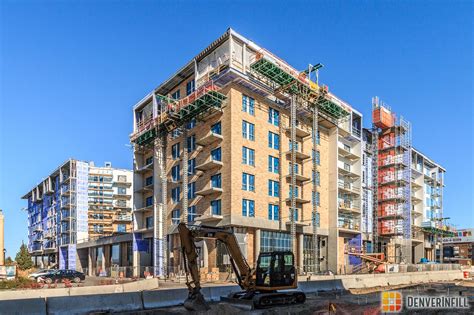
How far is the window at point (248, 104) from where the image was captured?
45.1 m

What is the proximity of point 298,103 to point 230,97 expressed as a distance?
10206 millimetres

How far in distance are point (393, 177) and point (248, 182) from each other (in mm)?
37823

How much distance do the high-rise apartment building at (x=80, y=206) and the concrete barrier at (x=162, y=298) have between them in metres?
60.3

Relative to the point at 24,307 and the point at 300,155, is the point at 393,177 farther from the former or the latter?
the point at 24,307

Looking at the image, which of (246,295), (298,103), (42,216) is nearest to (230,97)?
(298,103)

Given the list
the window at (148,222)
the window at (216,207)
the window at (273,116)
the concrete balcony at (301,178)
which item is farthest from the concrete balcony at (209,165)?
the window at (148,222)

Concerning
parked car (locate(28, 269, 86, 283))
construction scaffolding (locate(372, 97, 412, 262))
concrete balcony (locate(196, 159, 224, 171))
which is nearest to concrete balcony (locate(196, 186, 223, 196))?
concrete balcony (locate(196, 159, 224, 171))

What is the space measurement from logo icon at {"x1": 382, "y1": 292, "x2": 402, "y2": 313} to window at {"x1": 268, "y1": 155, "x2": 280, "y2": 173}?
83.3 feet

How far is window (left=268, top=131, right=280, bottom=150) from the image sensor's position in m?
47.8

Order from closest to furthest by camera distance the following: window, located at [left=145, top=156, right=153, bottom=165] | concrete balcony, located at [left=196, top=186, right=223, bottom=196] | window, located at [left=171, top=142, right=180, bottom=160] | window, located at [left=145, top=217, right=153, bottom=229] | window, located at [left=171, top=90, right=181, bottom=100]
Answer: concrete balcony, located at [left=196, top=186, right=223, bottom=196]
window, located at [left=171, top=142, right=180, bottom=160]
window, located at [left=171, top=90, right=181, bottom=100]
window, located at [left=145, top=217, right=153, bottom=229]
window, located at [left=145, top=156, right=153, bottom=165]

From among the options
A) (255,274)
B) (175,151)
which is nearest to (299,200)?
(175,151)

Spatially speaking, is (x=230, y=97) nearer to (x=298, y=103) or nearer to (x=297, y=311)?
(x=298, y=103)

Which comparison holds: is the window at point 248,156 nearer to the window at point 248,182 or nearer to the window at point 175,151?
the window at point 248,182

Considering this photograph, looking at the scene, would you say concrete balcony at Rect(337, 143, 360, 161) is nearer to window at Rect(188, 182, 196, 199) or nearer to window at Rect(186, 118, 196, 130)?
window at Rect(186, 118, 196, 130)
